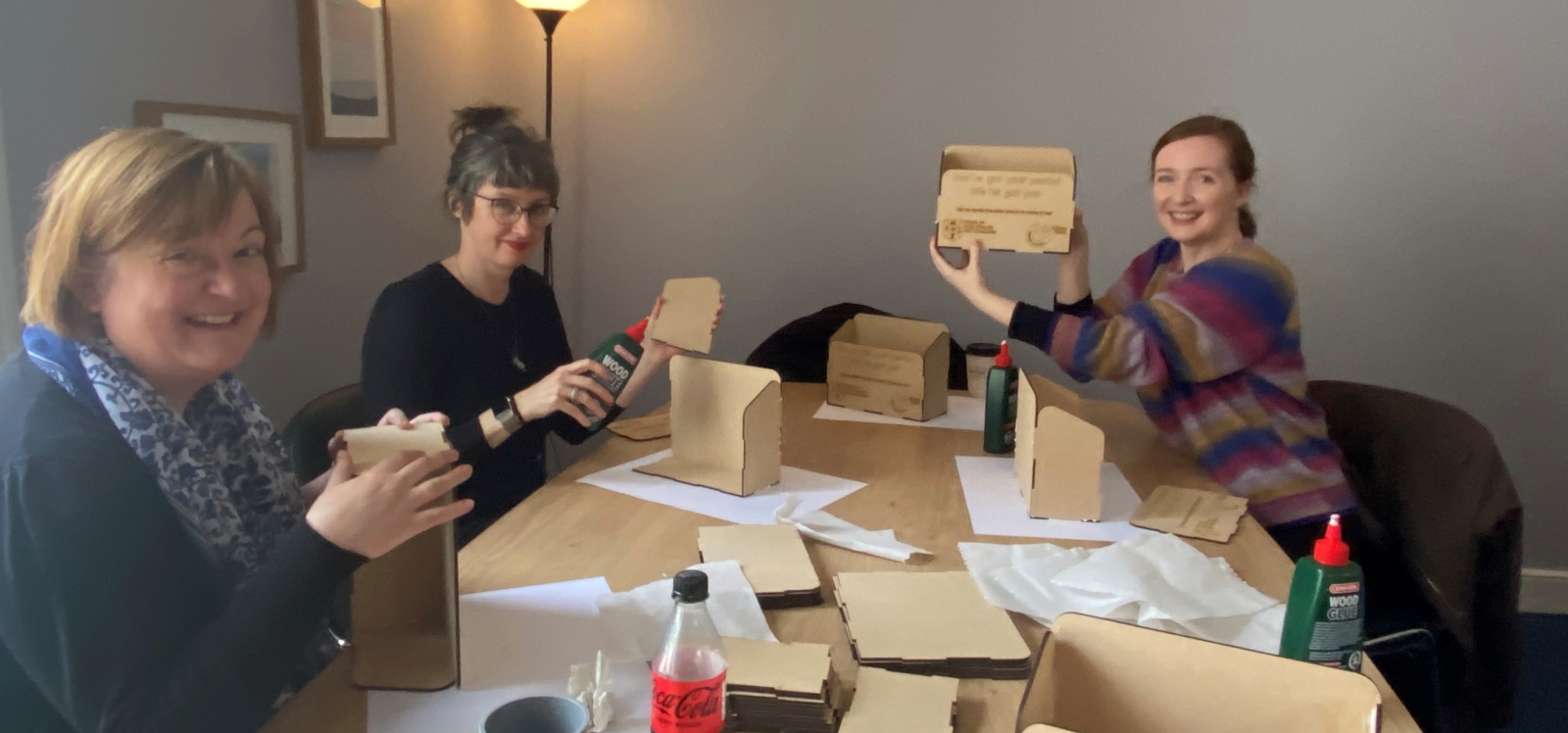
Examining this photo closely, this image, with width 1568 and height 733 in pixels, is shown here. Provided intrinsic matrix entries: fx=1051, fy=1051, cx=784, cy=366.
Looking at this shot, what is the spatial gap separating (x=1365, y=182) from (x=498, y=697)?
2.61m

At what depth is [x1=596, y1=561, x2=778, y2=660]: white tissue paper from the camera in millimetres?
1137

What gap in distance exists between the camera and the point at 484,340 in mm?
1978

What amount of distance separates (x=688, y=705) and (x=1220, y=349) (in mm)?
1277

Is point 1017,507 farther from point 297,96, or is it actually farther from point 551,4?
point 551,4

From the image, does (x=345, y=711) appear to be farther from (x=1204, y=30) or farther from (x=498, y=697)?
(x=1204, y=30)

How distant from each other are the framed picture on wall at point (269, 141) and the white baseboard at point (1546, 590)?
3197 millimetres

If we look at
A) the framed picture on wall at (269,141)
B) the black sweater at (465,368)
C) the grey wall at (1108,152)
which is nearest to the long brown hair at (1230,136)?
the grey wall at (1108,152)

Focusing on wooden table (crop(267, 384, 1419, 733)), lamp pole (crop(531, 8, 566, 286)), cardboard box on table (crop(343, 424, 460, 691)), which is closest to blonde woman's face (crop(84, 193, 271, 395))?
cardboard box on table (crop(343, 424, 460, 691))

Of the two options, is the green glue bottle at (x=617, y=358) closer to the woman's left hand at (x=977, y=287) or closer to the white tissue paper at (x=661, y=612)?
the white tissue paper at (x=661, y=612)

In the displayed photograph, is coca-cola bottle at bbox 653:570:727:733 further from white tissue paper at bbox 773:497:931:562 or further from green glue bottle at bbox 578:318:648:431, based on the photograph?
green glue bottle at bbox 578:318:648:431

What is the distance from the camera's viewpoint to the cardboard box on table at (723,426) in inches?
65.6

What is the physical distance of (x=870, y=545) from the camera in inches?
55.9

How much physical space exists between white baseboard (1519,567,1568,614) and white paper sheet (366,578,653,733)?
9.18 feet

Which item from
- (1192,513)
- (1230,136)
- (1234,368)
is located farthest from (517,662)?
(1230,136)
